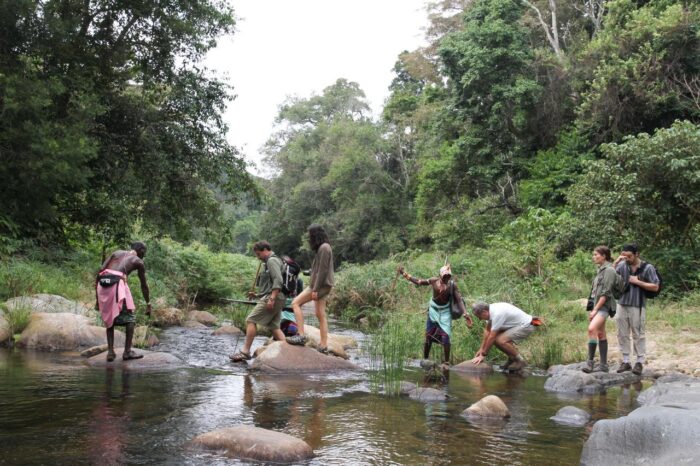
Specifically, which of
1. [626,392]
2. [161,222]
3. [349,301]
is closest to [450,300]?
[626,392]

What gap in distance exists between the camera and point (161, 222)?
62.2 ft

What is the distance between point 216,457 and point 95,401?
2.36 m

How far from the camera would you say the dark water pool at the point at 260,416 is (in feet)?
17.0

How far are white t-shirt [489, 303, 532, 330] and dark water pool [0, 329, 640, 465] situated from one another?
3.10ft

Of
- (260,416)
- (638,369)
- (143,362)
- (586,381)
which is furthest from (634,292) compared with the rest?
(143,362)

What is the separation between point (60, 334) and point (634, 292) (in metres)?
9.28

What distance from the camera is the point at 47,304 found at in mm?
12047

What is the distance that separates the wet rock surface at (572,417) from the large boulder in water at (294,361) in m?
3.66

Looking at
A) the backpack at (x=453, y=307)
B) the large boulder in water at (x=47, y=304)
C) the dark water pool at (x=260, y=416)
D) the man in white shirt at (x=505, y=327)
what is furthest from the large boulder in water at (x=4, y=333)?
the man in white shirt at (x=505, y=327)

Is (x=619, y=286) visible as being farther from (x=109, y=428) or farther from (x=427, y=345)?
(x=109, y=428)

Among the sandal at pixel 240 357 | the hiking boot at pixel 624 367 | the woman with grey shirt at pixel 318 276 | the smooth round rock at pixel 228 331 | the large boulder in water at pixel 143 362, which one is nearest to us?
the large boulder in water at pixel 143 362

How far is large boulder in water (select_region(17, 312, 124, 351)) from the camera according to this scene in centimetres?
1058

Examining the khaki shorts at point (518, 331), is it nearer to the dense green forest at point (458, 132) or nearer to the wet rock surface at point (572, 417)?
the wet rock surface at point (572, 417)

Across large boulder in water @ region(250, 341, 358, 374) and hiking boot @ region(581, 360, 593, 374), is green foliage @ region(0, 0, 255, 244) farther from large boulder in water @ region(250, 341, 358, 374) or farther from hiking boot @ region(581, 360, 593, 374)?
hiking boot @ region(581, 360, 593, 374)
